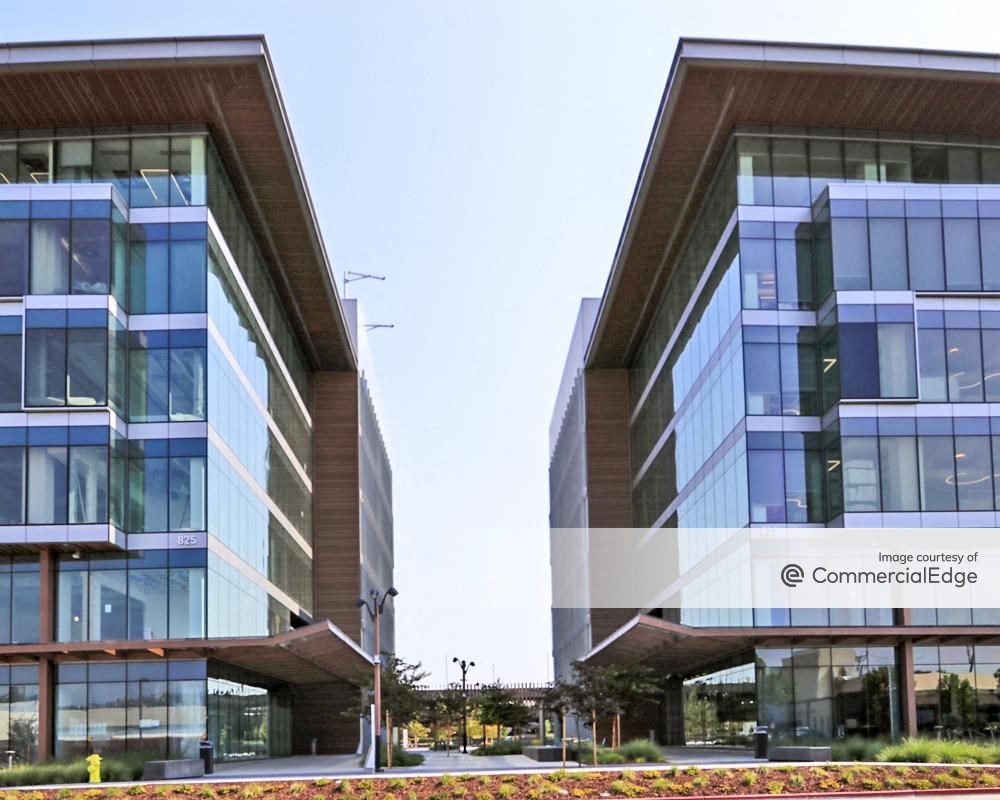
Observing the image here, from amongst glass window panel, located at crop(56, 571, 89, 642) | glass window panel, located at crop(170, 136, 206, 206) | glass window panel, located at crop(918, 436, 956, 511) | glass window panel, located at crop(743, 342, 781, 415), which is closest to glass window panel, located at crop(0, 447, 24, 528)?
glass window panel, located at crop(56, 571, 89, 642)

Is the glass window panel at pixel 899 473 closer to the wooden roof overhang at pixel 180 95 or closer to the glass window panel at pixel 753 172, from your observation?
the glass window panel at pixel 753 172

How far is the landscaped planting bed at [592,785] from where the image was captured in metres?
31.0

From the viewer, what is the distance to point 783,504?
46.8 metres

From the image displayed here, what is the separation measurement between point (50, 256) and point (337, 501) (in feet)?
116

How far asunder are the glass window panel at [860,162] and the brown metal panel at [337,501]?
37.4 metres

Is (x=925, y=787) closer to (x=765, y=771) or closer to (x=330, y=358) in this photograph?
(x=765, y=771)

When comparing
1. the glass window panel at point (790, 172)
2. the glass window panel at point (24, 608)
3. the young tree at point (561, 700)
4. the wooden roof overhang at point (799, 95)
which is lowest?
the young tree at point (561, 700)

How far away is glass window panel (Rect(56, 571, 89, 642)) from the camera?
45312mm

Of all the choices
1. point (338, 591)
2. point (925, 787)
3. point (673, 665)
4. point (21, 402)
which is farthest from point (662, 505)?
point (925, 787)

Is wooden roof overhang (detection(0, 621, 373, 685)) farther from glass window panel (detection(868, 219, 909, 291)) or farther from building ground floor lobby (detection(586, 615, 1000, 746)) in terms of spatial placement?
glass window panel (detection(868, 219, 909, 291))

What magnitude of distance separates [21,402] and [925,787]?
29027 millimetres

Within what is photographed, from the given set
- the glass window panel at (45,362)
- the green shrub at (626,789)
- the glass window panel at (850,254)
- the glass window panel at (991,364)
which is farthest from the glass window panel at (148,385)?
the glass window panel at (991,364)

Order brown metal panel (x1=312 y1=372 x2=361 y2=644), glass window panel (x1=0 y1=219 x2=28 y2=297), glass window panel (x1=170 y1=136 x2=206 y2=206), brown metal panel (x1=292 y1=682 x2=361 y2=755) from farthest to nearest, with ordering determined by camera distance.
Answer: brown metal panel (x1=312 y1=372 x2=361 y2=644) < brown metal panel (x1=292 y1=682 x2=361 y2=755) < glass window panel (x1=170 y1=136 x2=206 y2=206) < glass window panel (x1=0 y1=219 x2=28 y2=297)

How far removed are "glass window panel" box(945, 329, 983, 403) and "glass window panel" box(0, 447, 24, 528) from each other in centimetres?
2976
